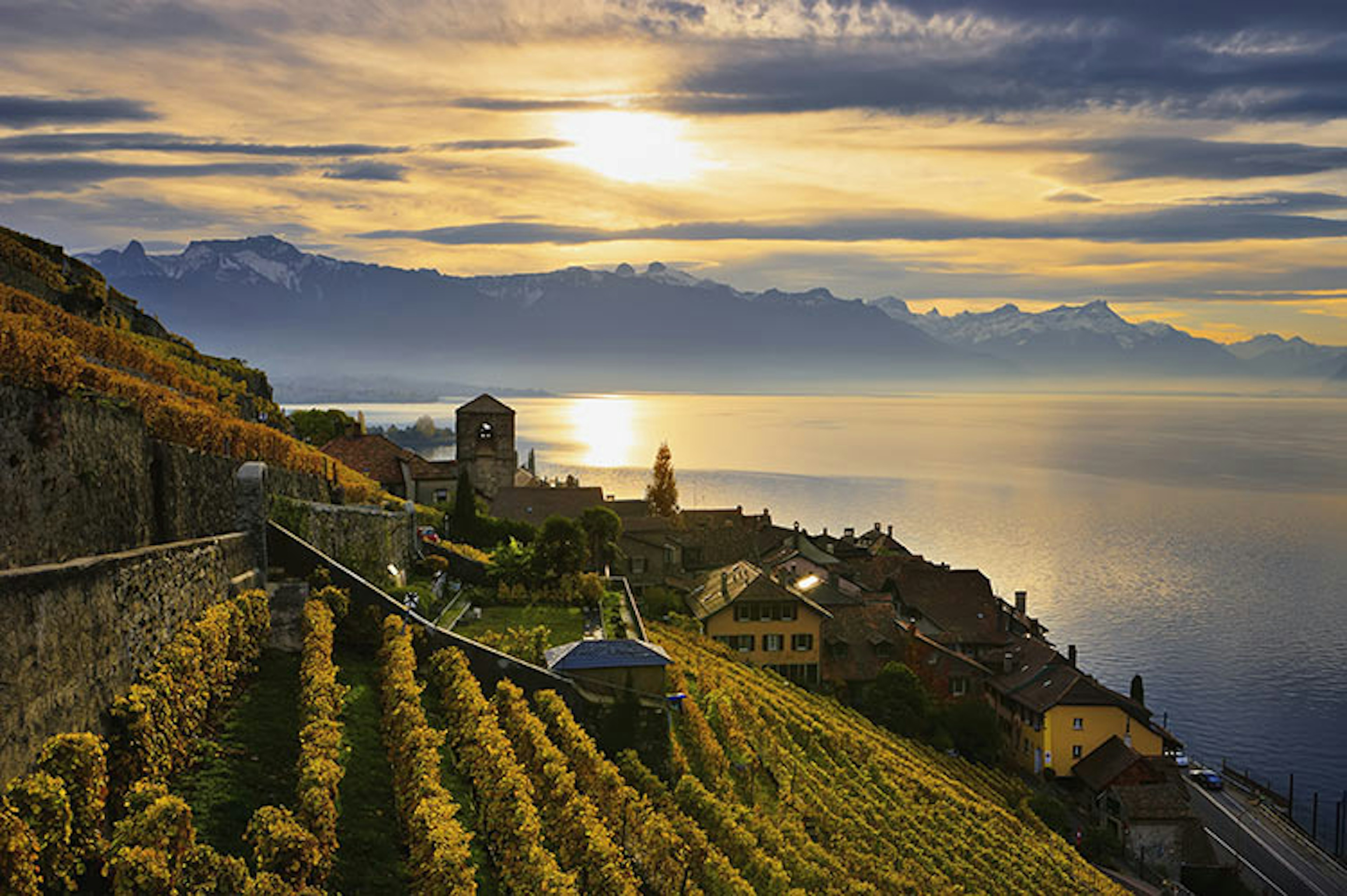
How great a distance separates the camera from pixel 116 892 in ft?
33.0

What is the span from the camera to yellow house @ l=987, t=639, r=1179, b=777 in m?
56.3

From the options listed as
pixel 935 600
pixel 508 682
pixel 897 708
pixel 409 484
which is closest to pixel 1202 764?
pixel 935 600

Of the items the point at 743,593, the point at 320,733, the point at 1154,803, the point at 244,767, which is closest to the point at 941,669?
the point at 743,593

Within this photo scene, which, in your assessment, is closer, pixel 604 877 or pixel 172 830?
pixel 172 830

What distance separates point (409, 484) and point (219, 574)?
56249mm

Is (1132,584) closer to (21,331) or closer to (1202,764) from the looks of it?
(1202,764)

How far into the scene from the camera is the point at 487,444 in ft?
295

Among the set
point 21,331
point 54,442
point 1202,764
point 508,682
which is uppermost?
point 21,331

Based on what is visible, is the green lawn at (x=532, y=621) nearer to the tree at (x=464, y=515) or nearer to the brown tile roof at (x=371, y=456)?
the tree at (x=464, y=515)

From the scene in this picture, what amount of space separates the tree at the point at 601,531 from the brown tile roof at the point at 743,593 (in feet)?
20.8

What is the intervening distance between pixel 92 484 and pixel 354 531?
11.4 m

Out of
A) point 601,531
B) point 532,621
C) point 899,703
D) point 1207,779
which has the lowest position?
point 1207,779

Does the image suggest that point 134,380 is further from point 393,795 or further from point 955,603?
point 955,603

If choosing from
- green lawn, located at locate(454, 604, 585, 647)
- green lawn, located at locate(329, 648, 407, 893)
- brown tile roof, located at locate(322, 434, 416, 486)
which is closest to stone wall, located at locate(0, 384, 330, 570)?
green lawn, located at locate(329, 648, 407, 893)
